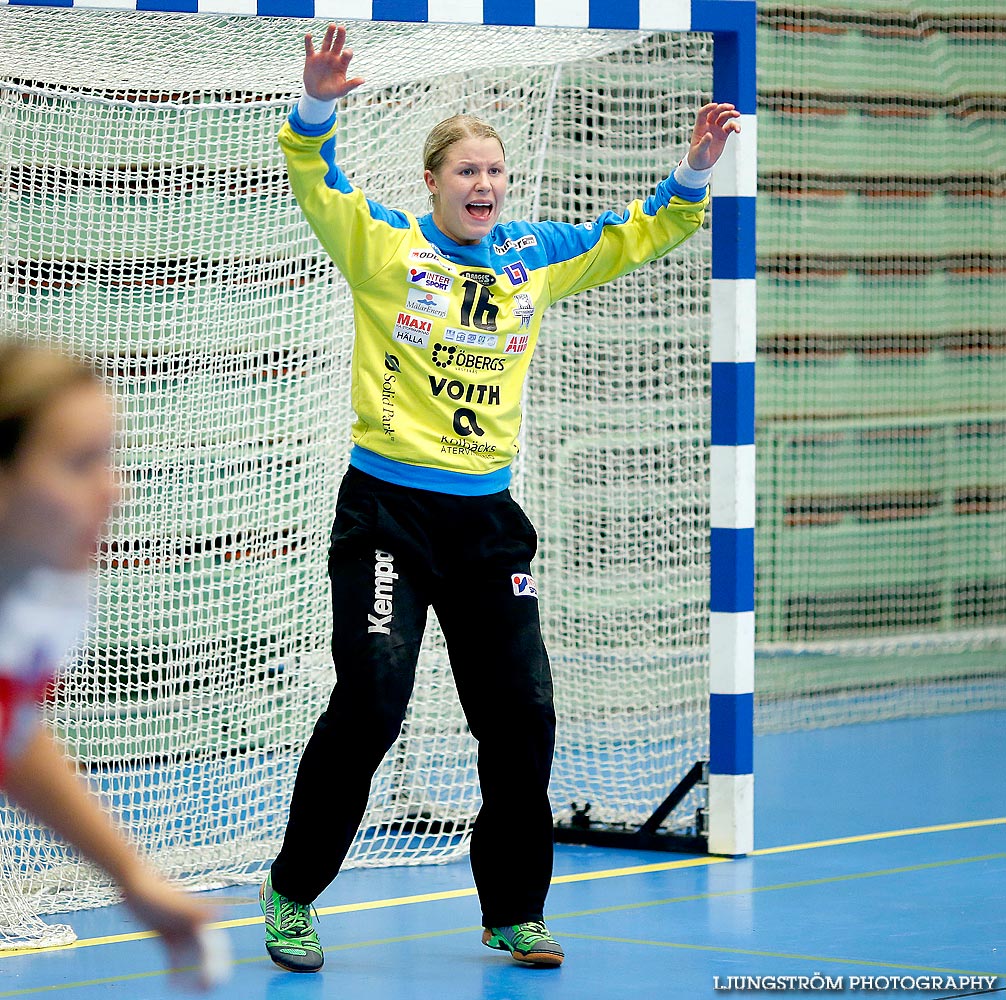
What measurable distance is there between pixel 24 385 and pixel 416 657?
2593 millimetres

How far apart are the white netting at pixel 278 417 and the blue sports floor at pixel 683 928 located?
1.39 ft

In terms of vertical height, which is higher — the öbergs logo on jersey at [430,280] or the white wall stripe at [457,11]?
the white wall stripe at [457,11]

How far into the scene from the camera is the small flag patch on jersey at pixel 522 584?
4207 millimetres

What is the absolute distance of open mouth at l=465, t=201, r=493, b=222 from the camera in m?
4.22

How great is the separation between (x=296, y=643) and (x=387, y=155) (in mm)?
1462

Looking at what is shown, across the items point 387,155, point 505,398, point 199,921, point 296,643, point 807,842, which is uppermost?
point 387,155

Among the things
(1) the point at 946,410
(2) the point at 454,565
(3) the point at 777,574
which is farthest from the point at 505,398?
(1) the point at 946,410

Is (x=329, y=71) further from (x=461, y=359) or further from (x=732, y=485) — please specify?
(x=732, y=485)

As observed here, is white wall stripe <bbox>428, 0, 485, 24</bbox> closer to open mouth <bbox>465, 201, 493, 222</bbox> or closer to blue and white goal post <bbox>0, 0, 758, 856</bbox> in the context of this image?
blue and white goal post <bbox>0, 0, 758, 856</bbox>

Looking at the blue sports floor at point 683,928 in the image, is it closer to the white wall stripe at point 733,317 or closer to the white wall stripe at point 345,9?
the white wall stripe at point 733,317

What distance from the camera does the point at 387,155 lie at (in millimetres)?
5715

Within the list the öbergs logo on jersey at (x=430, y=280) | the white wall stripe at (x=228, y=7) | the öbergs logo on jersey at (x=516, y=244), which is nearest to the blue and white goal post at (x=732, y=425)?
the öbergs logo on jersey at (x=516, y=244)

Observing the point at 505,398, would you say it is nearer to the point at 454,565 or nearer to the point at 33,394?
the point at 454,565

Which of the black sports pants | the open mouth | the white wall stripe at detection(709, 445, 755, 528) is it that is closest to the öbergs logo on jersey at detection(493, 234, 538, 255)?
the open mouth
